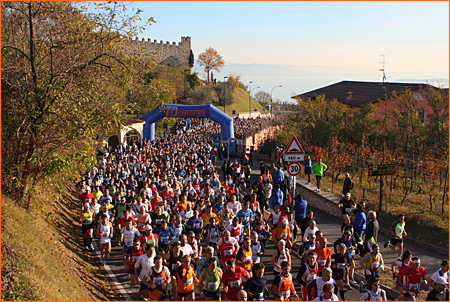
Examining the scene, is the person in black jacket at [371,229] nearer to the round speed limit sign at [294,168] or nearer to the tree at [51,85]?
the round speed limit sign at [294,168]

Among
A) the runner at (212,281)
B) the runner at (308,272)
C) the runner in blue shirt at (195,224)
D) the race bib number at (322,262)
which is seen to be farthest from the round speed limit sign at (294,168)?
the runner at (212,281)

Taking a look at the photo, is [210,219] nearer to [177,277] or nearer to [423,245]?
[177,277]

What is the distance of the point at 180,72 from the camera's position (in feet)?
263

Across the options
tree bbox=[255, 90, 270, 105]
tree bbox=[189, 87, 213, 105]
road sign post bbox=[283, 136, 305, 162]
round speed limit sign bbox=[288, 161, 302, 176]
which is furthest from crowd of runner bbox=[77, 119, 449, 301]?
tree bbox=[255, 90, 270, 105]

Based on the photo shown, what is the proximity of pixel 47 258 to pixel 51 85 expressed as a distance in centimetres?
410

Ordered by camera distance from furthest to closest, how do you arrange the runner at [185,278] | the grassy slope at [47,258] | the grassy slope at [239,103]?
1. the grassy slope at [239,103]
2. the grassy slope at [47,258]
3. the runner at [185,278]

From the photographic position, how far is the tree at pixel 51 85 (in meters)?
10.2

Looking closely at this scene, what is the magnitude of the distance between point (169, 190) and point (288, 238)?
478cm

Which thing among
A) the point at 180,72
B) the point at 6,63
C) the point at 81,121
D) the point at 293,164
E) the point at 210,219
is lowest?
the point at 210,219

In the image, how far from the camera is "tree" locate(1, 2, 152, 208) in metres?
10.2

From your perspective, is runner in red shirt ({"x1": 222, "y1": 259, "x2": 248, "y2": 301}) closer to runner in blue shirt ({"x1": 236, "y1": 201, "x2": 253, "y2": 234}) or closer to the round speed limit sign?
runner in blue shirt ({"x1": 236, "y1": 201, "x2": 253, "y2": 234})

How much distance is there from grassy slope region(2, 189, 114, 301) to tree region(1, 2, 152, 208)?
94cm

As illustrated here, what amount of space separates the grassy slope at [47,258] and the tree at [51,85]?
94 cm

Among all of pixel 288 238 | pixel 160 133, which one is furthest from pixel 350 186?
pixel 160 133
